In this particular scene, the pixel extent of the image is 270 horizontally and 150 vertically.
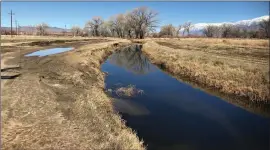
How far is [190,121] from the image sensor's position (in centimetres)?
1328

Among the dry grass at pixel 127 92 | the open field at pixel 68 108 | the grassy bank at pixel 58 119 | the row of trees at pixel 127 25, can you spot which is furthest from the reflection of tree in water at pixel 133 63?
the row of trees at pixel 127 25

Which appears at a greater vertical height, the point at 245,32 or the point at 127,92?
the point at 245,32

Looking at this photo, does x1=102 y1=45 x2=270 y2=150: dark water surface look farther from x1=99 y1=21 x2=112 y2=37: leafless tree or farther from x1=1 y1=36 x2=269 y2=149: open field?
x1=99 y1=21 x2=112 y2=37: leafless tree

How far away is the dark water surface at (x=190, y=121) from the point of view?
425 inches

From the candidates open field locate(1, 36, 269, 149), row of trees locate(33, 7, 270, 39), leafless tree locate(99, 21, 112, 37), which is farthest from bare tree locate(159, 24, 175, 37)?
open field locate(1, 36, 269, 149)

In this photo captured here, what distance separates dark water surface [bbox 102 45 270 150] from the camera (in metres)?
10.8

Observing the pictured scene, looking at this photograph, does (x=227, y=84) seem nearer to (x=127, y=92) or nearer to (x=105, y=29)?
(x=127, y=92)

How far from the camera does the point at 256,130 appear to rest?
40.5 feet

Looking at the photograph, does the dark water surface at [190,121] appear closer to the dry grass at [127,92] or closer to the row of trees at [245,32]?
the dry grass at [127,92]

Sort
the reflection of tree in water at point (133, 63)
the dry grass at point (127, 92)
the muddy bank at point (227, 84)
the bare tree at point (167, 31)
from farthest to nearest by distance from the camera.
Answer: the bare tree at point (167, 31) < the reflection of tree in water at point (133, 63) < the dry grass at point (127, 92) < the muddy bank at point (227, 84)

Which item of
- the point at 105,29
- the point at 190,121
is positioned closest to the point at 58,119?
the point at 190,121

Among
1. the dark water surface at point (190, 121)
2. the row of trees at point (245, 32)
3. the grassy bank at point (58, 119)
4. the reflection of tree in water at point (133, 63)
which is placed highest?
A: the row of trees at point (245, 32)

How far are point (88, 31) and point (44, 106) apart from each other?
588 ft

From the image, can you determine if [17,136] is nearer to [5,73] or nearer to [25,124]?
[25,124]
